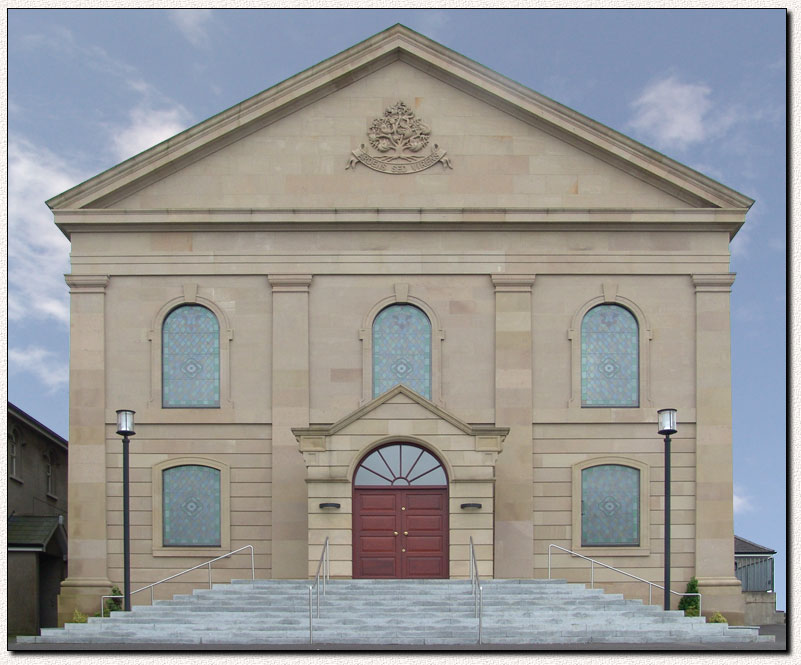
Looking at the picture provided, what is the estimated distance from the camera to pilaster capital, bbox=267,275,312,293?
29.7 meters

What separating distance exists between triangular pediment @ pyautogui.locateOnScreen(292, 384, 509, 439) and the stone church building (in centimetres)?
140

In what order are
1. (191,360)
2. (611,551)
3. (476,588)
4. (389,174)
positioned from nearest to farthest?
(476,588)
(611,551)
(191,360)
(389,174)

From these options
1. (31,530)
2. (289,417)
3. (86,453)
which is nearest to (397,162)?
(289,417)

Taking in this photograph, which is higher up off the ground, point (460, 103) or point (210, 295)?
point (460, 103)

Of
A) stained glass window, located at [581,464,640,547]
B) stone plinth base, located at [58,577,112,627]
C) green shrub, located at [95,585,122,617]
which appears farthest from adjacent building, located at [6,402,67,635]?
stained glass window, located at [581,464,640,547]

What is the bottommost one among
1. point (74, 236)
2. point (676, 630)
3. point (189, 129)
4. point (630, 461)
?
point (676, 630)

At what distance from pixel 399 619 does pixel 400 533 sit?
4693mm

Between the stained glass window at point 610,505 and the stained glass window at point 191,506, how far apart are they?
8.80 metres

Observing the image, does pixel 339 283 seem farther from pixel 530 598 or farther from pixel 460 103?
pixel 530 598

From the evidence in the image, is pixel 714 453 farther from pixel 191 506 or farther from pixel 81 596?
pixel 81 596

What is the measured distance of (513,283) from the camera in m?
29.7

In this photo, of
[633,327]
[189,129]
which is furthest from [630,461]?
[189,129]

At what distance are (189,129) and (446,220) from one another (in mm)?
6628

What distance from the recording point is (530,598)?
24766 mm
